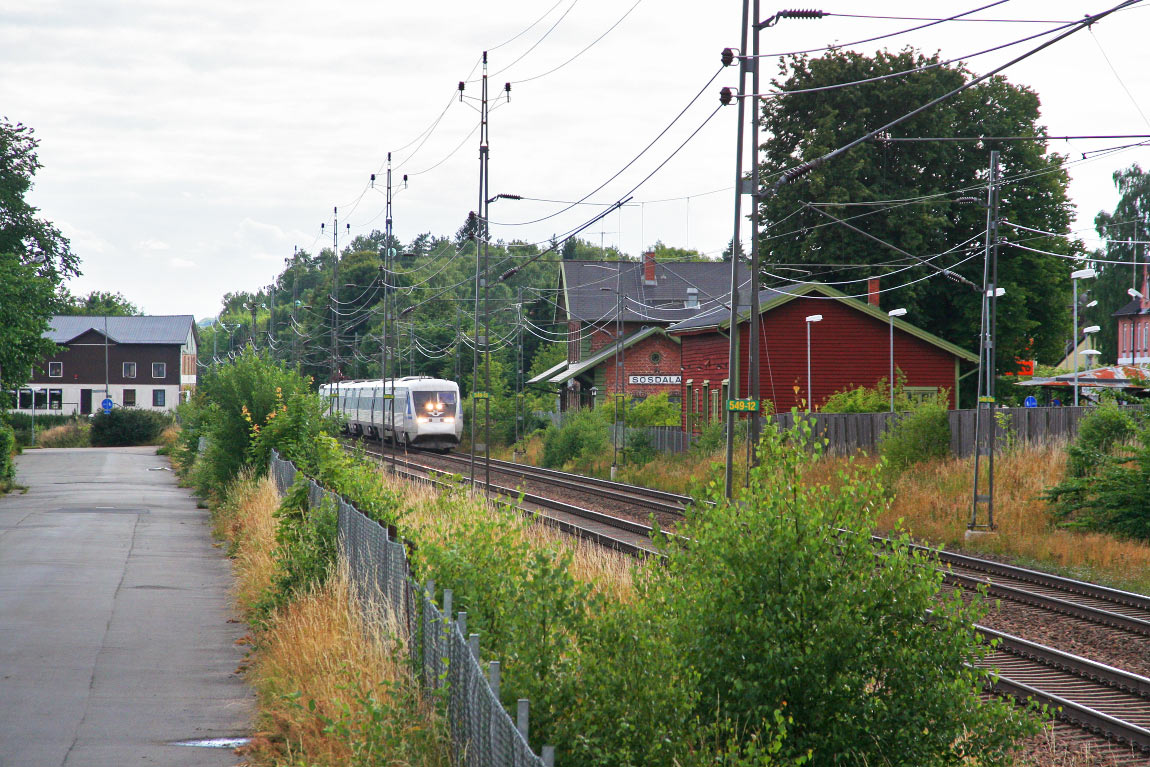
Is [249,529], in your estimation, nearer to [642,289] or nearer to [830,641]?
[830,641]

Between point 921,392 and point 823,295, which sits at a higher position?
point 823,295

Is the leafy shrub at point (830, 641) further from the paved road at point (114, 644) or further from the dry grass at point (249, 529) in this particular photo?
the dry grass at point (249, 529)

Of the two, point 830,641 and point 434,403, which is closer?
point 830,641

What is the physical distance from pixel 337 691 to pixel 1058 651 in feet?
22.5

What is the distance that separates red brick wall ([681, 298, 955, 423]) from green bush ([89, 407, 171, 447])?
37086 mm

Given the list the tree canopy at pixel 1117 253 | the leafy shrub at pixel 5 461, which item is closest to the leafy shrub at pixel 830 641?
the leafy shrub at pixel 5 461

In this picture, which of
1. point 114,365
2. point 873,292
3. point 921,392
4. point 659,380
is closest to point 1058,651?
point 921,392

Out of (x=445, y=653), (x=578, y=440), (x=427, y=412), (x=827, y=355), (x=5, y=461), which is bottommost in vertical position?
(x=5, y=461)

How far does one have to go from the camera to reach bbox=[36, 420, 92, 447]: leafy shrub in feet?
210

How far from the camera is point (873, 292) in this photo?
42812mm

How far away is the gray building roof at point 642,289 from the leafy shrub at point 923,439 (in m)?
40.2

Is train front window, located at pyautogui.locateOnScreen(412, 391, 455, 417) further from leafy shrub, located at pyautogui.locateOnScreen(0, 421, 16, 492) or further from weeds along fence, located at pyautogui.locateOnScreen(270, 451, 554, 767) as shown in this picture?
weeds along fence, located at pyautogui.locateOnScreen(270, 451, 554, 767)

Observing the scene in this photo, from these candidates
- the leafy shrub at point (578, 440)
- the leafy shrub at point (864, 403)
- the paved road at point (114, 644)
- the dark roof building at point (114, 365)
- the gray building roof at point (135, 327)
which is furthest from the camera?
the gray building roof at point (135, 327)

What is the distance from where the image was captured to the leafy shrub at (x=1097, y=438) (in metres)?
19.9
